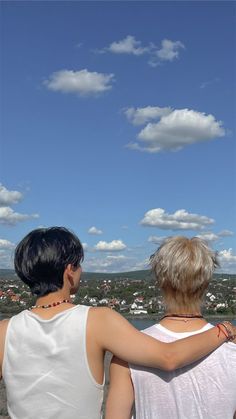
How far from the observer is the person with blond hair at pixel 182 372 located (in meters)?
1.66

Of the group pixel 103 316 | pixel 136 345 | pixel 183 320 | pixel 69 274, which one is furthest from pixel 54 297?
pixel 183 320

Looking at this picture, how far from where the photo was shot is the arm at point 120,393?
167cm

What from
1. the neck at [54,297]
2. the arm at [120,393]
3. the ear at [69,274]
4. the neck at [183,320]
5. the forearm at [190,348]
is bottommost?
the arm at [120,393]

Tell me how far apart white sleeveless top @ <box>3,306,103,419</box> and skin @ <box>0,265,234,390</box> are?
3 cm

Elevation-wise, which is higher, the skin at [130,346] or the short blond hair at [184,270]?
the short blond hair at [184,270]

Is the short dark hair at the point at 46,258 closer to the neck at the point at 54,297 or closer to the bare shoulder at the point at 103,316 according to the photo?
the neck at the point at 54,297

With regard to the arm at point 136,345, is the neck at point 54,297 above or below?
above

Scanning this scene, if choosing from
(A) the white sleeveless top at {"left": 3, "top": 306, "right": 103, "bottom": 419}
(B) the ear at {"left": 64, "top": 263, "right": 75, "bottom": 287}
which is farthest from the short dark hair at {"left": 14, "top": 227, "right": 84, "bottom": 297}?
(A) the white sleeveless top at {"left": 3, "top": 306, "right": 103, "bottom": 419}

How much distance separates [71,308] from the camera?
1.66 m

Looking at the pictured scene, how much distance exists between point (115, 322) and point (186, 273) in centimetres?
28

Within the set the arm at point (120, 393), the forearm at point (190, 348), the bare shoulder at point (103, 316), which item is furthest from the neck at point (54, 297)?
the forearm at point (190, 348)

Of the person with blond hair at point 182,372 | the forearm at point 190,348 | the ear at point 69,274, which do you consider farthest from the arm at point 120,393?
the ear at point 69,274

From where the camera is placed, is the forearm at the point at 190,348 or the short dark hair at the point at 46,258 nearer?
the forearm at the point at 190,348

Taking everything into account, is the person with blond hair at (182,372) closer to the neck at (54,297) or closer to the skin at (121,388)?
the skin at (121,388)
